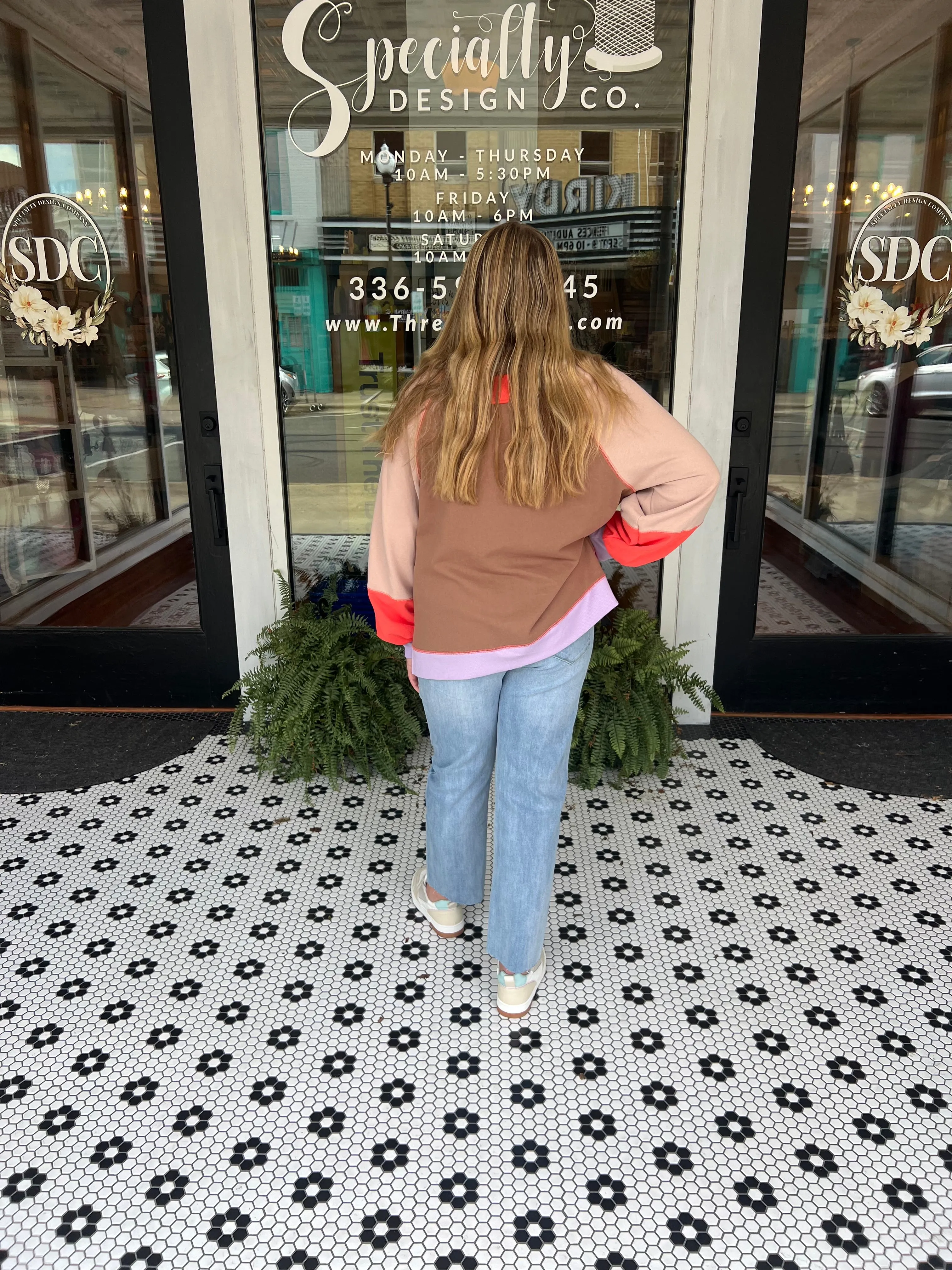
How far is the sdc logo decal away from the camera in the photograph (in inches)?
124

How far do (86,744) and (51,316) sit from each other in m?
1.54

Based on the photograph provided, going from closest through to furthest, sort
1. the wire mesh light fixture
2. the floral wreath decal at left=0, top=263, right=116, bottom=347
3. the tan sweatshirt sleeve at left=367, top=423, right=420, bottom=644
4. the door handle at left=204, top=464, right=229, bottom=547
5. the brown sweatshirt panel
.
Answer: the brown sweatshirt panel < the tan sweatshirt sleeve at left=367, top=423, right=420, bottom=644 < the wire mesh light fixture < the floral wreath decal at left=0, top=263, right=116, bottom=347 < the door handle at left=204, top=464, right=229, bottom=547

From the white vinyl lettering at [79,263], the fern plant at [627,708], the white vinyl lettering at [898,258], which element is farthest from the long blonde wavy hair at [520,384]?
the white vinyl lettering at [79,263]

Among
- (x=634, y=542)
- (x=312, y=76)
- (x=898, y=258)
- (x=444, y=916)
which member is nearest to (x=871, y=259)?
(x=898, y=258)

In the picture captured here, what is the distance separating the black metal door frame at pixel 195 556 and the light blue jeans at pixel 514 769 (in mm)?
1729

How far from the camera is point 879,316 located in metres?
3.14

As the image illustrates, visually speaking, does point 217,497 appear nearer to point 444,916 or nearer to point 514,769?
point 444,916

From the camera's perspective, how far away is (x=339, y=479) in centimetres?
337

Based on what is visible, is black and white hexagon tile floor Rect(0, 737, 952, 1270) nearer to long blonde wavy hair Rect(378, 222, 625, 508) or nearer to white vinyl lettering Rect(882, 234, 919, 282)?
long blonde wavy hair Rect(378, 222, 625, 508)

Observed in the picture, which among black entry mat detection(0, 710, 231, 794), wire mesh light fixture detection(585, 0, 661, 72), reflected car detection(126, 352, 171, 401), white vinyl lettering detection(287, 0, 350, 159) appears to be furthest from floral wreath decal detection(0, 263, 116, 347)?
wire mesh light fixture detection(585, 0, 661, 72)

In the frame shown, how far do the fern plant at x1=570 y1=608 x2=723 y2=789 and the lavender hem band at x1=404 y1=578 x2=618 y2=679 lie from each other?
3.66 feet

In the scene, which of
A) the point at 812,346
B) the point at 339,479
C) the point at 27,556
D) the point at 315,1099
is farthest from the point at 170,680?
the point at 812,346

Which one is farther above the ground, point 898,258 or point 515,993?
point 898,258

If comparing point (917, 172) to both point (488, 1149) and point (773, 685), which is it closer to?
point (773, 685)
